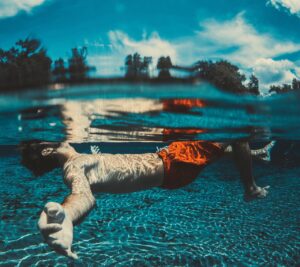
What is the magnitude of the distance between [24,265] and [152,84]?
19.3 ft

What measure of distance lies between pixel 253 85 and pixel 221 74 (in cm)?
82

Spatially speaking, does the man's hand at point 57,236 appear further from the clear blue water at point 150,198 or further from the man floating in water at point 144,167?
the clear blue water at point 150,198

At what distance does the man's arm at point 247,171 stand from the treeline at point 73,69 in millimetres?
1537

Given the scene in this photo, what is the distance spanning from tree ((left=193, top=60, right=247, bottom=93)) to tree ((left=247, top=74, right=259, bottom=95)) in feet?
0.35

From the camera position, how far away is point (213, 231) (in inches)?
415

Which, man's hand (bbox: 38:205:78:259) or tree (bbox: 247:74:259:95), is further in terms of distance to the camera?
tree (bbox: 247:74:259:95)

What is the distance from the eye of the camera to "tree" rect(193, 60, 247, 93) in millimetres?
4758

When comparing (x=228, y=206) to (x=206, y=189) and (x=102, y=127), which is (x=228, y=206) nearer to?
(x=206, y=189)

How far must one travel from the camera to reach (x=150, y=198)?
13016 mm

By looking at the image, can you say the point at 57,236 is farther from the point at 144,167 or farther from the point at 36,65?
the point at 144,167

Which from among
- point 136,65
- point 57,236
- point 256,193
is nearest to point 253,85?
point 256,193

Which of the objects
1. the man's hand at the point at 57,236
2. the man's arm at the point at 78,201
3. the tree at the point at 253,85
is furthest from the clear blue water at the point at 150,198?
the man's hand at the point at 57,236

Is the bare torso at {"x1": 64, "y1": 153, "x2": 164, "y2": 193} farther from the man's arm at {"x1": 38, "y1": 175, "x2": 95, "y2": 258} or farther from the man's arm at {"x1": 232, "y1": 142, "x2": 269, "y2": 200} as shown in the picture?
the man's arm at {"x1": 232, "y1": 142, "x2": 269, "y2": 200}

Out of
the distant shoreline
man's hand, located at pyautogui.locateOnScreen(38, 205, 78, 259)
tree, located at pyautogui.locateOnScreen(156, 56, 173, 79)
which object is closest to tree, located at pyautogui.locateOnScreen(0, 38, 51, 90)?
the distant shoreline
